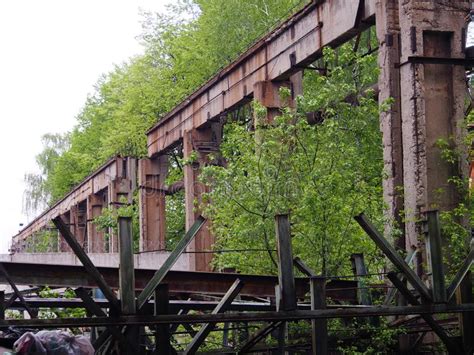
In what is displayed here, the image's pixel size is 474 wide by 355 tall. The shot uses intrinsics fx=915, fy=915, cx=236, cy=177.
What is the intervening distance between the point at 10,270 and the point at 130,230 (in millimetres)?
1676

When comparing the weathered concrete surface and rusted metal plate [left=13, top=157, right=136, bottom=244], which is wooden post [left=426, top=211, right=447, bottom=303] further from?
rusted metal plate [left=13, top=157, right=136, bottom=244]

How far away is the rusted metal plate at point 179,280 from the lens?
1018 cm

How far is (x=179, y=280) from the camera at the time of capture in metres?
11.6

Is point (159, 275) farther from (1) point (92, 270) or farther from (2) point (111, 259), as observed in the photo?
(2) point (111, 259)

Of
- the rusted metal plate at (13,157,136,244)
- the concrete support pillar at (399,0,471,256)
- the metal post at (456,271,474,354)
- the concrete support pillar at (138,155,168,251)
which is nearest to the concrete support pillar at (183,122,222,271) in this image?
the concrete support pillar at (138,155,168,251)

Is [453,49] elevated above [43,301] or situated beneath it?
elevated above

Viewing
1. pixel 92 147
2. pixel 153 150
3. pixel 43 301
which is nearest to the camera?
pixel 43 301

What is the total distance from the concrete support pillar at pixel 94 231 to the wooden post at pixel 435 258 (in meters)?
30.1

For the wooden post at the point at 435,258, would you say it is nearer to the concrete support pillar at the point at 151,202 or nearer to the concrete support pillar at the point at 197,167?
the concrete support pillar at the point at 197,167

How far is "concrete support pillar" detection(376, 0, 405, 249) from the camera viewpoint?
14305 millimetres

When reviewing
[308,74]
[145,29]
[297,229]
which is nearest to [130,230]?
[297,229]

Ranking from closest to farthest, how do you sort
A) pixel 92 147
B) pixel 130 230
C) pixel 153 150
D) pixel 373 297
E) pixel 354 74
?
1. pixel 130 230
2. pixel 373 297
3. pixel 354 74
4. pixel 153 150
5. pixel 92 147

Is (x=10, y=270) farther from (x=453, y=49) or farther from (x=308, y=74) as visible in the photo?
(x=308, y=74)

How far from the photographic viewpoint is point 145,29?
45625 millimetres
